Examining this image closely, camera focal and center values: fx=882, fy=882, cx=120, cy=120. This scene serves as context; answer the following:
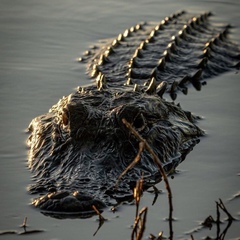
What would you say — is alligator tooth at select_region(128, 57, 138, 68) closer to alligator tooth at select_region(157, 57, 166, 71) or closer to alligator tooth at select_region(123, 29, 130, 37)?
alligator tooth at select_region(157, 57, 166, 71)

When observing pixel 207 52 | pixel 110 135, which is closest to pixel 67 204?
pixel 110 135

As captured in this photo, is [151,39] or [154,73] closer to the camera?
[154,73]

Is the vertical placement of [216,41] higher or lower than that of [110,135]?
lower

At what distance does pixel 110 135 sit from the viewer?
24.0 feet

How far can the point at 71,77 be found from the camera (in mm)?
10359

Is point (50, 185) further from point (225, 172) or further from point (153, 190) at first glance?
point (225, 172)

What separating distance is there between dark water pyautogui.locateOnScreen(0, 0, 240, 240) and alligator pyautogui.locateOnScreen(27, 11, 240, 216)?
0.14 m

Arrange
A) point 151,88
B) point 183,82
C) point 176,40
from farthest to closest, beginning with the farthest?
point 176,40 < point 183,82 < point 151,88

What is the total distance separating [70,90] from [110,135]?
8.58ft

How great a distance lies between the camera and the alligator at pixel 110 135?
6844 millimetres

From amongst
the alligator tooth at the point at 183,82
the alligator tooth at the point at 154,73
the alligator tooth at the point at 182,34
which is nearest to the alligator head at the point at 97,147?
the alligator tooth at the point at 154,73

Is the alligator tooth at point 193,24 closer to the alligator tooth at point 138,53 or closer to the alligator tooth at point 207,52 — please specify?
the alligator tooth at point 207,52

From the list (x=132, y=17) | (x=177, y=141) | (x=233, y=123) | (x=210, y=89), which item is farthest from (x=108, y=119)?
(x=132, y=17)

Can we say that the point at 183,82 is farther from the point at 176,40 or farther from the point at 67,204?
the point at 67,204
